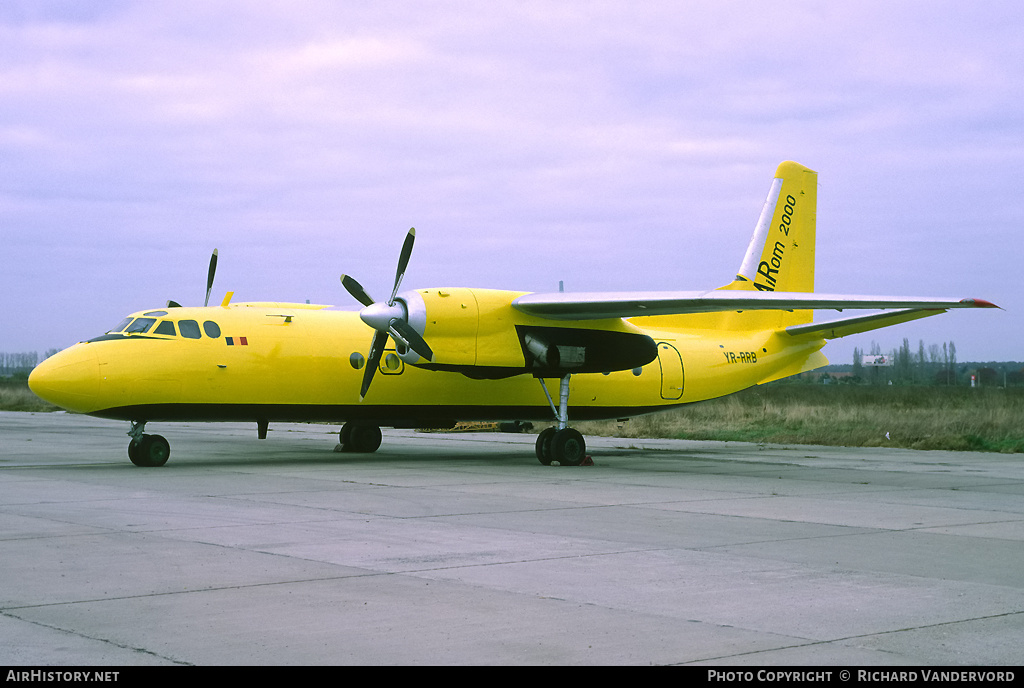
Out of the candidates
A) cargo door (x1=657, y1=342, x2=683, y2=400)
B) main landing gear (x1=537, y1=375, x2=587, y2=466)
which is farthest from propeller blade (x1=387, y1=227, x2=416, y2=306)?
cargo door (x1=657, y1=342, x2=683, y2=400)

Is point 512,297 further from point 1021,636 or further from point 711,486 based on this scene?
point 1021,636

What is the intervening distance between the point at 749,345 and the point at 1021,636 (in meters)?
19.0

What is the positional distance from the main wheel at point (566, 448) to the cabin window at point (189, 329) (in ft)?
23.8

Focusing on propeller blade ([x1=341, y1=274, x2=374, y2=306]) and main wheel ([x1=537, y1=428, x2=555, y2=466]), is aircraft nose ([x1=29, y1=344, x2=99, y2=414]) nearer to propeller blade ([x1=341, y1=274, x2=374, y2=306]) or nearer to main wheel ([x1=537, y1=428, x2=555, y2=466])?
propeller blade ([x1=341, y1=274, x2=374, y2=306])

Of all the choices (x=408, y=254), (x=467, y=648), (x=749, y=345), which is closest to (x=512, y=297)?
(x=408, y=254)

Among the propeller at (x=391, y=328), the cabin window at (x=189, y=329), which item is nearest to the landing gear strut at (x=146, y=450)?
the cabin window at (x=189, y=329)

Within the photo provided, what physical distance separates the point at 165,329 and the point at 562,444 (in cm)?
802

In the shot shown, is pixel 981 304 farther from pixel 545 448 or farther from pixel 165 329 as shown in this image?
pixel 165 329

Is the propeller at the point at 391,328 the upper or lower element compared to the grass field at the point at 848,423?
→ upper

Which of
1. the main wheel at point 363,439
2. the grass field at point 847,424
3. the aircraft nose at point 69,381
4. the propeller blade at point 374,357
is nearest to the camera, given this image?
the aircraft nose at point 69,381

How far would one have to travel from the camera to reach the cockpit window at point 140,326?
18594 mm

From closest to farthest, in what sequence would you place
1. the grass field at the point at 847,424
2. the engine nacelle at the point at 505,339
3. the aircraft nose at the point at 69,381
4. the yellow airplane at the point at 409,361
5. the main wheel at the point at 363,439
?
the aircraft nose at the point at 69,381 < the yellow airplane at the point at 409,361 < the engine nacelle at the point at 505,339 < the main wheel at the point at 363,439 < the grass field at the point at 847,424

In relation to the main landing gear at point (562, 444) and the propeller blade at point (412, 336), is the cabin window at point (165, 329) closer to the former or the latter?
the propeller blade at point (412, 336)
